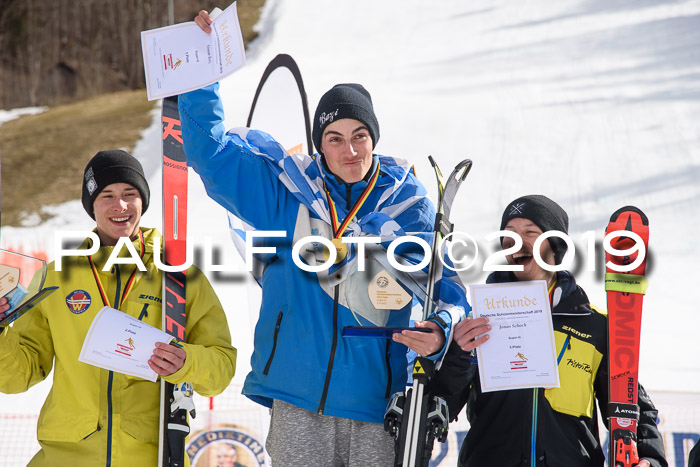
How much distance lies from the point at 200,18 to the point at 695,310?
644 cm

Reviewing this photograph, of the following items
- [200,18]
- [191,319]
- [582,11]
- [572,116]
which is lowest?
[191,319]

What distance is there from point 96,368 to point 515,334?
1279 millimetres

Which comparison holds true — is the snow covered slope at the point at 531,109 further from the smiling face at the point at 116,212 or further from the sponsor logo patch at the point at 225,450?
the smiling face at the point at 116,212

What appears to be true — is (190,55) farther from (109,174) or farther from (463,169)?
(463,169)

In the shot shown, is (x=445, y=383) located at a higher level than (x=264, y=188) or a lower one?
lower

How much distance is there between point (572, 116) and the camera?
13438 mm

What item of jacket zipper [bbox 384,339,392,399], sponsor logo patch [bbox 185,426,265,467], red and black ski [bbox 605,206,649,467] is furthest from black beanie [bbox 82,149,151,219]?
sponsor logo patch [bbox 185,426,265,467]

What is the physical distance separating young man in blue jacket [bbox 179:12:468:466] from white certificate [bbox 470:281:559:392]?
0.40 feet

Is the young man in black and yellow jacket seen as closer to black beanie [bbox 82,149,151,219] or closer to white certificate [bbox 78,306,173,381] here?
white certificate [bbox 78,306,173,381]

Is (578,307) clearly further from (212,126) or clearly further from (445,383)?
(212,126)

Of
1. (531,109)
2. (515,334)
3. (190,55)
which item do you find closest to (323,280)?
(515,334)

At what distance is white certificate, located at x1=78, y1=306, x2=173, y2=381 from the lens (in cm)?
233

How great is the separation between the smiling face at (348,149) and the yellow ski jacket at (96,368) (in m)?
0.60

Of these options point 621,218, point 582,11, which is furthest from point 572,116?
point 621,218
